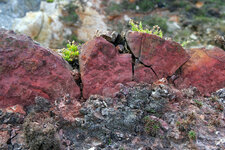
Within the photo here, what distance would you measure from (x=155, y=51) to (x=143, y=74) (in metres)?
0.45

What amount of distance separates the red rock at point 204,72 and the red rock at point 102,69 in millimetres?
1038

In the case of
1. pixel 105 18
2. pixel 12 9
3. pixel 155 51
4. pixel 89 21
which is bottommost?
pixel 155 51

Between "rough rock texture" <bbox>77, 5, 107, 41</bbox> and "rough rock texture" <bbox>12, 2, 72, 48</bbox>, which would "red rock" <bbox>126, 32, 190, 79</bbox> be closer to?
"rough rock texture" <bbox>12, 2, 72, 48</bbox>

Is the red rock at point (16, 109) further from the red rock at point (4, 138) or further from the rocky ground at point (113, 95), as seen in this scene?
the red rock at point (4, 138)

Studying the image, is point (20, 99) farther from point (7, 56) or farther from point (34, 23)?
point (34, 23)

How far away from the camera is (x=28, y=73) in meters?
2.99

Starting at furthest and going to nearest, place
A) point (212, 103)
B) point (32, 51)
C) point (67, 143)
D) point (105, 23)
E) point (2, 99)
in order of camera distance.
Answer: point (105, 23) < point (212, 103) < point (32, 51) < point (2, 99) < point (67, 143)

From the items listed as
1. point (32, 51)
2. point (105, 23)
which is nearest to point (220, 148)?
point (32, 51)

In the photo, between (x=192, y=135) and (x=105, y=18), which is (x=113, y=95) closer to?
(x=192, y=135)

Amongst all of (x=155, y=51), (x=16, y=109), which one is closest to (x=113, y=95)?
(x=155, y=51)

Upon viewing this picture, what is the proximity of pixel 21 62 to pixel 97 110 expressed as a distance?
127 centimetres

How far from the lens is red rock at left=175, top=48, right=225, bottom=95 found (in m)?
3.77

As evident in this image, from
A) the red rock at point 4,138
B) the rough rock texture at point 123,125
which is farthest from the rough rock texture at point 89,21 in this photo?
the red rock at point 4,138

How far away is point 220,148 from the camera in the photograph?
2.60m
